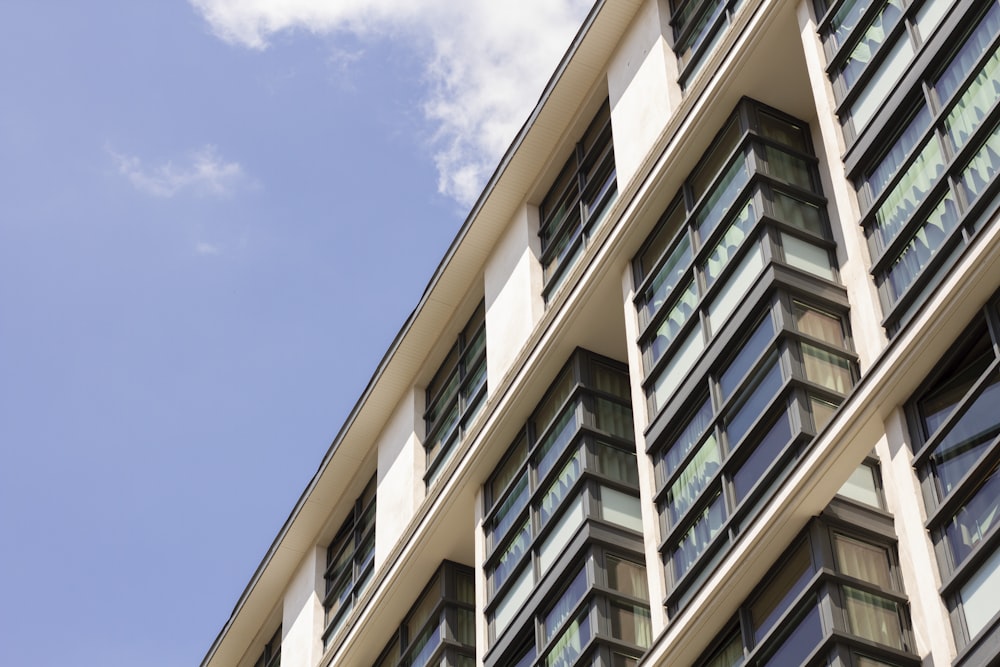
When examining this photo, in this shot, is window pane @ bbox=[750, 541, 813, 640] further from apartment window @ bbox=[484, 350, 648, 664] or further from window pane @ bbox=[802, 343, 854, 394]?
apartment window @ bbox=[484, 350, 648, 664]

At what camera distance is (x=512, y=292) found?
3375 centimetres

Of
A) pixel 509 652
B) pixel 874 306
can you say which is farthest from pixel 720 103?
pixel 509 652

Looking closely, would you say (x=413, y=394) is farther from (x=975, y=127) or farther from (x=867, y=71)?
(x=975, y=127)

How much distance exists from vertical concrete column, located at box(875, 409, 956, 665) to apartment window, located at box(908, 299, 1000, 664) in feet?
0.38

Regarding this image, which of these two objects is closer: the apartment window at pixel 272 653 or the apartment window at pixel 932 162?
the apartment window at pixel 932 162

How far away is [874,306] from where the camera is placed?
22.7 m

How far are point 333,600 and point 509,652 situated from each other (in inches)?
418

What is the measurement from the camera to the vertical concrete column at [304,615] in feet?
124

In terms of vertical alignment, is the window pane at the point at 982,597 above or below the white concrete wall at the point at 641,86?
below

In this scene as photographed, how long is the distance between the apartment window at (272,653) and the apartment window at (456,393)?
8109 mm

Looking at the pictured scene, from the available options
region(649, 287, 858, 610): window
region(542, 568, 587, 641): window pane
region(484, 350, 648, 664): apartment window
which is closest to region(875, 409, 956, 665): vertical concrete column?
region(649, 287, 858, 610): window

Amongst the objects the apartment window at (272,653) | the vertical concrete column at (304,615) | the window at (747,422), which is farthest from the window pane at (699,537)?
the apartment window at (272,653)

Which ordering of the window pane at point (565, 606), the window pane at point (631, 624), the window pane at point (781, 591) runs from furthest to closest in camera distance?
1. the window pane at point (565, 606)
2. the window pane at point (631, 624)
3. the window pane at point (781, 591)

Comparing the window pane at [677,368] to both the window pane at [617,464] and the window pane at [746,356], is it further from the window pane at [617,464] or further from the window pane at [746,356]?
the window pane at [617,464]
